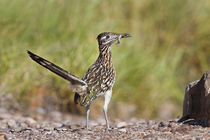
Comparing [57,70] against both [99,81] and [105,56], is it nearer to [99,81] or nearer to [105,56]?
[99,81]

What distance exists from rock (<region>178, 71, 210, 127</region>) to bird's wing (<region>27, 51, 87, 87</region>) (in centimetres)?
138

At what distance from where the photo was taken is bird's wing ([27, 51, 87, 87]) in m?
5.69

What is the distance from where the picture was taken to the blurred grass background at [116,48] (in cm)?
941

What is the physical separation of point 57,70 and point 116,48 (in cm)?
501

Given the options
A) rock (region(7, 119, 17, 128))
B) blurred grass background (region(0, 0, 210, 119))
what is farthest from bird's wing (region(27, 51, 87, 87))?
blurred grass background (region(0, 0, 210, 119))

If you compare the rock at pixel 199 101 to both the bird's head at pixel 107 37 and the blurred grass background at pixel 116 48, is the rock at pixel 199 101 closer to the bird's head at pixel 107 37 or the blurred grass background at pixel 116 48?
the bird's head at pixel 107 37

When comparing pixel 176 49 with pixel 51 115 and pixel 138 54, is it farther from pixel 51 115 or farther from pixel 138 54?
pixel 51 115

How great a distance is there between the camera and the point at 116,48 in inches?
420

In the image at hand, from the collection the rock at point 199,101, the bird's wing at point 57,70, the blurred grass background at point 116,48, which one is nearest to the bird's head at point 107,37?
the bird's wing at point 57,70

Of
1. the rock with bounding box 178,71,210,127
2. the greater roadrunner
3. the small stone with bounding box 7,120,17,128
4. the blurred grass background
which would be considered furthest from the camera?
the blurred grass background

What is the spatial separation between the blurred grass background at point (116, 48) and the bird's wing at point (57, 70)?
10.1 ft

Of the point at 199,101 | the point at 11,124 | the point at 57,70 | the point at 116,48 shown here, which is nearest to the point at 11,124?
the point at 11,124

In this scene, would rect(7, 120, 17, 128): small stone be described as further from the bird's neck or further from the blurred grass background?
the bird's neck

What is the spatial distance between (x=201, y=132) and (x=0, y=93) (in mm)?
4407
